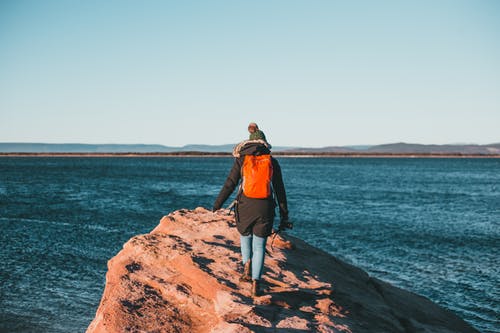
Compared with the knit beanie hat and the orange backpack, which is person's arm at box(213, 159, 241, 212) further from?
the knit beanie hat

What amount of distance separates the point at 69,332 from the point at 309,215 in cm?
2341

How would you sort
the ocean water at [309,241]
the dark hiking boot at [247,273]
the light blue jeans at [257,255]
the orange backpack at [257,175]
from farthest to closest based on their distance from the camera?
the ocean water at [309,241] < the dark hiking boot at [247,273] < the light blue jeans at [257,255] < the orange backpack at [257,175]

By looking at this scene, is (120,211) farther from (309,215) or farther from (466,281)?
(466,281)

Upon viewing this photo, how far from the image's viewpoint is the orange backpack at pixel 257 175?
6.85 meters

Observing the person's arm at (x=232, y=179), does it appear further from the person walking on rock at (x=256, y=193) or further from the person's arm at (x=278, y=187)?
the person's arm at (x=278, y=187)

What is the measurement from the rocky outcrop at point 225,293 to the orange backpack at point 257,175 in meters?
1.70

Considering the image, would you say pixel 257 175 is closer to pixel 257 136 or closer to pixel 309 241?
pixel 257 136

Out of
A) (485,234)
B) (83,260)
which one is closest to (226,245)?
(83,260)

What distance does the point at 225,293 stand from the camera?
22.7 feet

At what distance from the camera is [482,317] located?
12703 millimetres

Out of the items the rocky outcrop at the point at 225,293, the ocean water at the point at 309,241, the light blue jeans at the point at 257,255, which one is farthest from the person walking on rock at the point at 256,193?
the ocean water at the point at 309,241

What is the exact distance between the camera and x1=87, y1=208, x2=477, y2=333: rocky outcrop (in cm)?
664

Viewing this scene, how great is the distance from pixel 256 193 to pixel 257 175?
0.29 meters

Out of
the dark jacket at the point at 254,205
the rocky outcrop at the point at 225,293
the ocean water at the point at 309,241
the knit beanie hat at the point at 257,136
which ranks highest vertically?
the knit beanie hat at the point at 257,136
